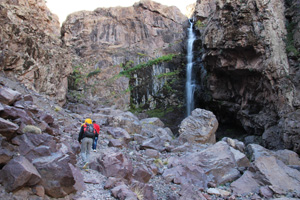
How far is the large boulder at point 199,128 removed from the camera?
15.8 m

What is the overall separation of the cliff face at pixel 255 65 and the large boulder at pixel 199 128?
4.94 meters

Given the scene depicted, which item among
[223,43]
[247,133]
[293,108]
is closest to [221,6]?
[223,43]

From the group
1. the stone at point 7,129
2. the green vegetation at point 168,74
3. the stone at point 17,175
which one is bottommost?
the stone at point 17,175

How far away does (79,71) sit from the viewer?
33781 millimetres

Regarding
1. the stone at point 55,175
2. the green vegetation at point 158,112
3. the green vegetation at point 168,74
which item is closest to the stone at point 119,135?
the stone at point 55,175

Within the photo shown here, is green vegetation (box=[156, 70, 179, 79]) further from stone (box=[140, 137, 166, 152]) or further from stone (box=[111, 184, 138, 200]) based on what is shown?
stone (box=[111, 184, 138, 200])

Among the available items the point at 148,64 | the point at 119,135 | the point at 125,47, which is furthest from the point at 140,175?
the point at 125,47

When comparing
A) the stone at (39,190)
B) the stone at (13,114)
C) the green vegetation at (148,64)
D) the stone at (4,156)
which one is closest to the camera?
the stone at (4,156)

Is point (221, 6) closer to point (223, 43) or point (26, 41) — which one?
point (223, 43)

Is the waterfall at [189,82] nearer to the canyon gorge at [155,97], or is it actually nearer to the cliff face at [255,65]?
Result: the canyon gorge at [155,97]

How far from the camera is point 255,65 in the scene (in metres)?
18.5

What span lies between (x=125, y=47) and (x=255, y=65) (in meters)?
23.4

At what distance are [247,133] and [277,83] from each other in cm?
658

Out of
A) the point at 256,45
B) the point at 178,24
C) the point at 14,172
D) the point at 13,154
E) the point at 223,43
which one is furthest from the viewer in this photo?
the point at 178,24
